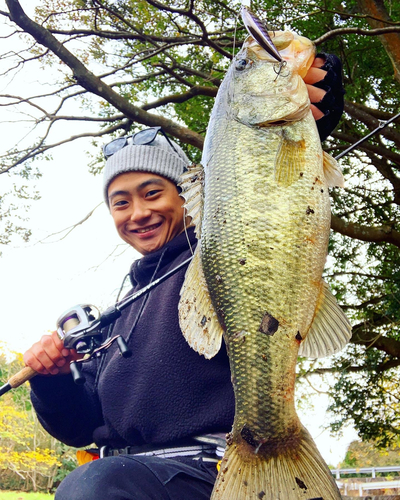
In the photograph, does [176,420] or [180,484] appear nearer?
[180,484]

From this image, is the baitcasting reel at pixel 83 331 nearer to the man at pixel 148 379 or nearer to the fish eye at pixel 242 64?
the man at pixel 148 379

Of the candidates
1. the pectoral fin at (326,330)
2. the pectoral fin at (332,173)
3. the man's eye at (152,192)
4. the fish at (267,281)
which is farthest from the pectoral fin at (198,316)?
the man's eye at (152,192)

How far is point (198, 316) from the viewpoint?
161cm

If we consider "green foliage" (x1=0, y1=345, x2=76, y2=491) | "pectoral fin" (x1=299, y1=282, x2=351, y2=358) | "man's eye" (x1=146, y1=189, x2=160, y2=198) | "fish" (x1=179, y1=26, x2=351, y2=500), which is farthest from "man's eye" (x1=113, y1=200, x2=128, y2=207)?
"green foliage" (x1=0, y1=345, x2=76, y2=491)

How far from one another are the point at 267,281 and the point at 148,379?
2.96 feet

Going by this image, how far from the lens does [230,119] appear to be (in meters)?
1.70

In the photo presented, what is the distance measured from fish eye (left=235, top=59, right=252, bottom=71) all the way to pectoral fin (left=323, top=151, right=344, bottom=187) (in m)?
0.47

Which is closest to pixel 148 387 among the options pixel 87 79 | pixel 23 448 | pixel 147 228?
pixel 147 228

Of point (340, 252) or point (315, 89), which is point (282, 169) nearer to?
point (315, 89)

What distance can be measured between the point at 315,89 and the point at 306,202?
0.59m

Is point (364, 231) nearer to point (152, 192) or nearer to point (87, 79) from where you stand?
point (87, 79)

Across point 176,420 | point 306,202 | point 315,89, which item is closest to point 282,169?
point 306,202

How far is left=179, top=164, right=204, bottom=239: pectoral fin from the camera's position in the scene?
1746mm

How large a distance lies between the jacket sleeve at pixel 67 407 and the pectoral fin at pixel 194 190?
45.9 inches
